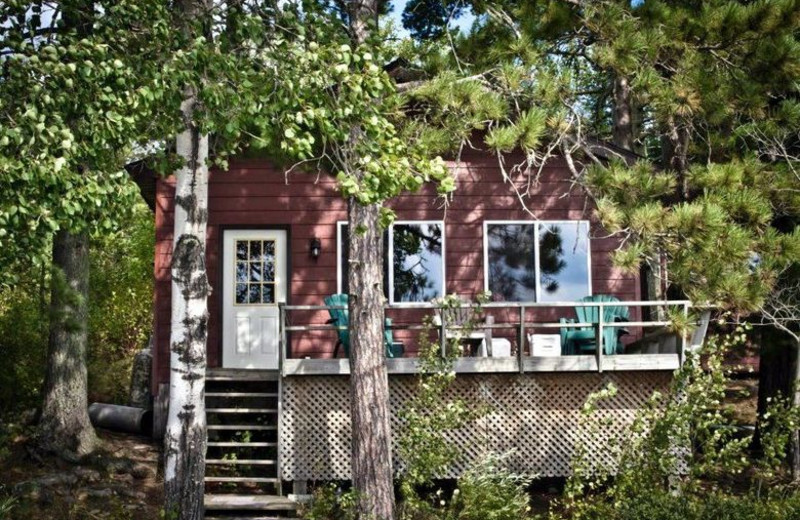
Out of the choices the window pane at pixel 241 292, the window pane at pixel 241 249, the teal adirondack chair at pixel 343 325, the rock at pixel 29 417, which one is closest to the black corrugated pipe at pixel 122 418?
the rock at pixel 29 417

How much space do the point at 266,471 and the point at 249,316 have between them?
2052 millimetres

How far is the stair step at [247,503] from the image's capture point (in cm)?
975

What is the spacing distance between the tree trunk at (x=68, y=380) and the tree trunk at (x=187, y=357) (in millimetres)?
3154

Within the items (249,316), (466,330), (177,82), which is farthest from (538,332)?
(177,82)

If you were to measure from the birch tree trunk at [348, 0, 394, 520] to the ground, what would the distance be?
232cm

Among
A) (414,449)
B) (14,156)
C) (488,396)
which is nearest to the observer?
(14,156)

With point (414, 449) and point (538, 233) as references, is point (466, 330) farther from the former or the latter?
point (538, 233)

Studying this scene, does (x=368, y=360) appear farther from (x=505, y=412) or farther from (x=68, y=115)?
(x=68, y=115)

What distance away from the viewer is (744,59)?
29.4 ft

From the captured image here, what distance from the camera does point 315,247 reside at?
12.1 meters

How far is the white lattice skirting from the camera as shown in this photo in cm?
1045

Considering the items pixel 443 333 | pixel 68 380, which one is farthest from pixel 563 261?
pixel 68 380

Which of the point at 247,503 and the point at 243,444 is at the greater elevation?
the point at 243,444

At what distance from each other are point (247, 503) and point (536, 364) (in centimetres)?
332
